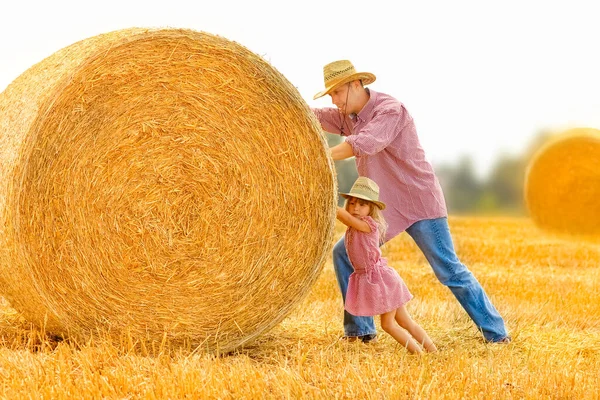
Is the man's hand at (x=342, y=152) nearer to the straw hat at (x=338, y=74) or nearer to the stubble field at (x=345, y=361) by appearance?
the straw hat at (x=338, y=74)

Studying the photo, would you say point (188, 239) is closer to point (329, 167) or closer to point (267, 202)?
point (267, 202)

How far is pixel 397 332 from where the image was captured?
207 inches

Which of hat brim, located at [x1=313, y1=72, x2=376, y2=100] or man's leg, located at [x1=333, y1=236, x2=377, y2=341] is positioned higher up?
hat brim, located at [x1=313, y1=72, x2=376, y2=100]

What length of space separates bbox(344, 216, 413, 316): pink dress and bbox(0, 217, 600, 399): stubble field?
31cm

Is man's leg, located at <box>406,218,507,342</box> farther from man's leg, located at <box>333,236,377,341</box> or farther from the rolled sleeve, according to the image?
the rolled sleeve

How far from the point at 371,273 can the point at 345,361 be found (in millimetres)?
641

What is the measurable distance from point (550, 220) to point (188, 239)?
998cm

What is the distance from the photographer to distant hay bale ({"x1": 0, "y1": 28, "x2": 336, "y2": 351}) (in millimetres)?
4832

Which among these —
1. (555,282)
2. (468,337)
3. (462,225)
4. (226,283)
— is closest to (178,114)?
(226,283)

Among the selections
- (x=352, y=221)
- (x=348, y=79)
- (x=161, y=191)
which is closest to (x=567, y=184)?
(x=348, y=79)

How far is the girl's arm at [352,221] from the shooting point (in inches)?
206

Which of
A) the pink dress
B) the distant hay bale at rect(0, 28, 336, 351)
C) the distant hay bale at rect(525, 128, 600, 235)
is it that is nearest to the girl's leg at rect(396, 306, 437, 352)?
the pink dress

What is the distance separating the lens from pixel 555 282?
8734 millimetres

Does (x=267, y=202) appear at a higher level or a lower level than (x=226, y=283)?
higher
